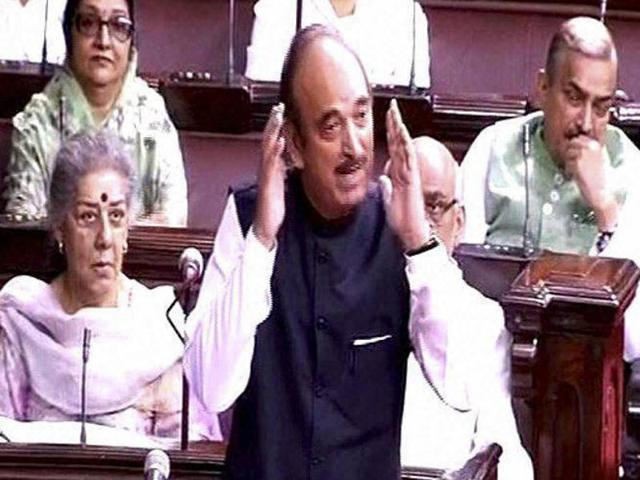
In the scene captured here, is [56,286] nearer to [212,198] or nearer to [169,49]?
[212,198]

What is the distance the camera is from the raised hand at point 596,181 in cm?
232

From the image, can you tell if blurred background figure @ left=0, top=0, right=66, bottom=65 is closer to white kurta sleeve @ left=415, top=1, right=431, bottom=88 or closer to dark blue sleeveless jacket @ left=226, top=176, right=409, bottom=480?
white kurta sleeve @ left=415, top=1, right=431, bottom=88

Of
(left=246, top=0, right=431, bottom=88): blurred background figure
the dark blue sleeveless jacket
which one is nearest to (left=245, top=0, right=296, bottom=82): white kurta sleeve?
(left=246, top=0, right=431, bottom=88): blurred background figure

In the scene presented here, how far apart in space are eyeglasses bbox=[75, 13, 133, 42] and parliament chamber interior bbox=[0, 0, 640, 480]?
0.23m

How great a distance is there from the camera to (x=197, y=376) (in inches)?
55.6

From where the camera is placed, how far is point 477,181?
2.49 metres

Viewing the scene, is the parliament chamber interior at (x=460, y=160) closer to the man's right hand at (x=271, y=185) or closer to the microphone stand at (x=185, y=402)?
the microphone stand at (x=185, y=402)

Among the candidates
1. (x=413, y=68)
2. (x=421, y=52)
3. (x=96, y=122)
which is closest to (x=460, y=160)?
(x=413, y=68)

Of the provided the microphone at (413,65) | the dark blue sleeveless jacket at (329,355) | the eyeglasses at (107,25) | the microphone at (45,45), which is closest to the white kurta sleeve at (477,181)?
the microphone at (413,65)

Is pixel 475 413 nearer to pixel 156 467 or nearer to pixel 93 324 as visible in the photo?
pixel 93 324

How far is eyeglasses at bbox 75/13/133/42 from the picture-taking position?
95.8 inches

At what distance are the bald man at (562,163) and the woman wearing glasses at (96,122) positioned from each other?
0.41 meters

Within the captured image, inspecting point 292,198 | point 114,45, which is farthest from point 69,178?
point 292,198

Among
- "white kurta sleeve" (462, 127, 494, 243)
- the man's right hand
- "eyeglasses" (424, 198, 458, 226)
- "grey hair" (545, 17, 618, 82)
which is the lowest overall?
the man's right hand
